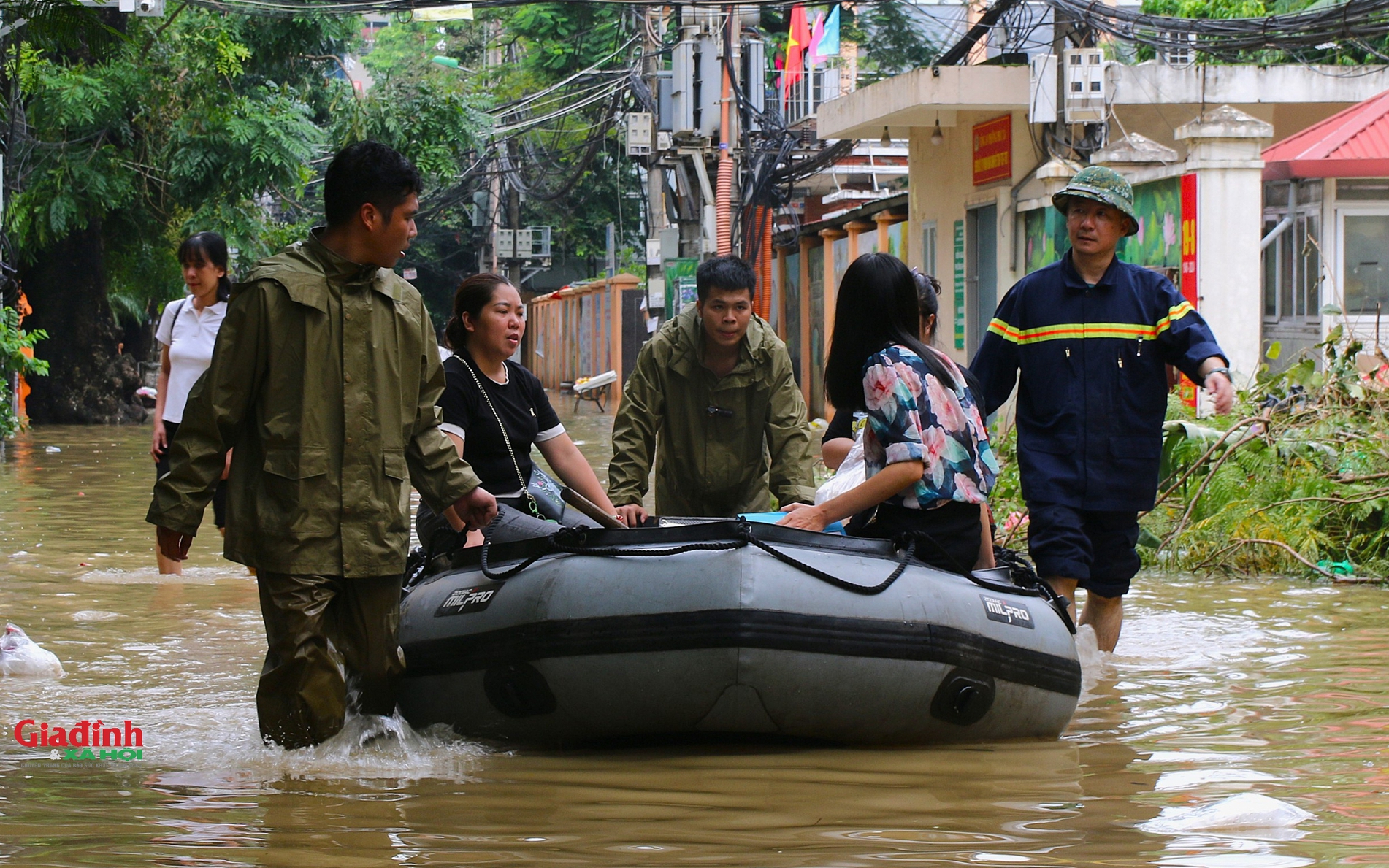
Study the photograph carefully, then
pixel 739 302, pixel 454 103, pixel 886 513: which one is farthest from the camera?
pixel 454 103

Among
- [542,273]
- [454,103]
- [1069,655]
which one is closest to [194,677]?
[1069,655]

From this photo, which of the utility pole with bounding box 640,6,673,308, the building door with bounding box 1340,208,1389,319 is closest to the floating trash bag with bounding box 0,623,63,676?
the building door with bounding box 1340,208,1389,319

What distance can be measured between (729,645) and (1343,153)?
36.1 feet

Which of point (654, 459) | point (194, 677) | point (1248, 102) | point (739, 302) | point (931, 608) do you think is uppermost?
point (1248, 102)

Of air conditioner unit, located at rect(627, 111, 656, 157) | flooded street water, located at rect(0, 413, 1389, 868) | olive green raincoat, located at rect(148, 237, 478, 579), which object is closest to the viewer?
flooded street water, located at rect(0, 413, 1389, 868)

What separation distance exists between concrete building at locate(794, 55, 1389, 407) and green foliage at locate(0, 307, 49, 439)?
863 centimetres

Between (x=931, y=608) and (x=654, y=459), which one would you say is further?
(x=654, y=459)

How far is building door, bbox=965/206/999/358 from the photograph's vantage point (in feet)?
56.1

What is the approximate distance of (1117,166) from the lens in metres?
13.4

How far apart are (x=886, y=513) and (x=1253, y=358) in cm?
878

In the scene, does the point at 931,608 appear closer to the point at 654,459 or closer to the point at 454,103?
the point at 654,459

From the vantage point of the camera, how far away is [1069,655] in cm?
447

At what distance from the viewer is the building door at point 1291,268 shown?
1381 centimetres

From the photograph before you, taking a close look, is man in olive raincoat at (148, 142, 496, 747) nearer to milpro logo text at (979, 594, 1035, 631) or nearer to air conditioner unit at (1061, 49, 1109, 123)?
milpro logo text at (979, 594, 1035, 631)
